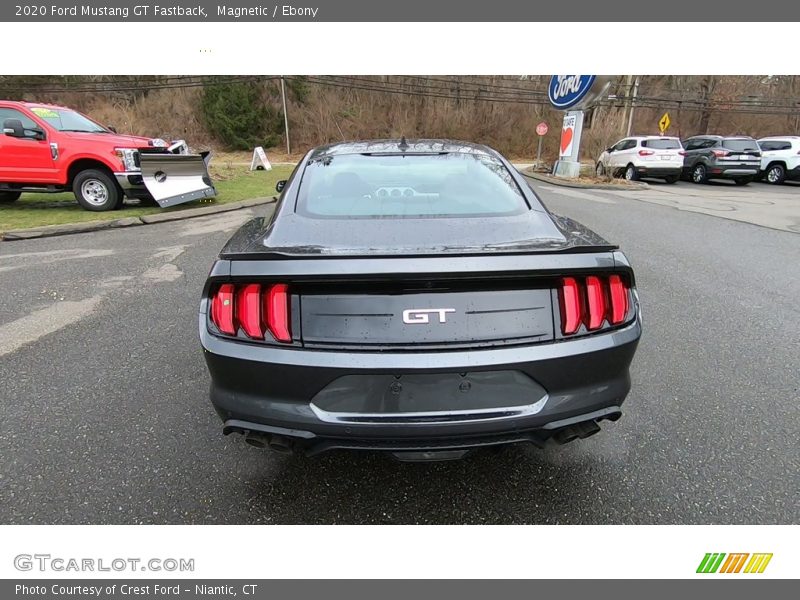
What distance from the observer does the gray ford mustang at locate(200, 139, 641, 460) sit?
1.61 meters

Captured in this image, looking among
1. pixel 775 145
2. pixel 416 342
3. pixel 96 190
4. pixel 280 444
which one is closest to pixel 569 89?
pixel 775 145

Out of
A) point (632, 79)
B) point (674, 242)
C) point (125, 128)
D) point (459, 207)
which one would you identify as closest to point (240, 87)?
point (125, 128)

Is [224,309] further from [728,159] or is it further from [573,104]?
[728,159]

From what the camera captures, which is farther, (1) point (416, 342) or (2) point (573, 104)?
(2) point (573, 104)

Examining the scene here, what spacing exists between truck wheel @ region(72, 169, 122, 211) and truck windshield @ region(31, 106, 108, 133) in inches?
38.0

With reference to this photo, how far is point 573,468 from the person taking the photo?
2213mm

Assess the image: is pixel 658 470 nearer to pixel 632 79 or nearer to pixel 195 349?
pixel 195 349

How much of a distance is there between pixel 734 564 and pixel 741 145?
1817cm

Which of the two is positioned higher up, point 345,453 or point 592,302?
point 592,302

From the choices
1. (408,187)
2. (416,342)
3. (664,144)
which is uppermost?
(664,144)

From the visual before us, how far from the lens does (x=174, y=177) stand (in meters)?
8.47

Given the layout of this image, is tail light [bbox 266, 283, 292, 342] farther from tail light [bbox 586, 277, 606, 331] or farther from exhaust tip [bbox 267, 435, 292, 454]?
tail light [bbox 586, 277, 606, 331]

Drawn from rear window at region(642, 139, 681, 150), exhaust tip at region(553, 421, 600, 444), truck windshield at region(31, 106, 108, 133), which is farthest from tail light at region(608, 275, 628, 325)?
rear window at region(642, 139, 681, 150)

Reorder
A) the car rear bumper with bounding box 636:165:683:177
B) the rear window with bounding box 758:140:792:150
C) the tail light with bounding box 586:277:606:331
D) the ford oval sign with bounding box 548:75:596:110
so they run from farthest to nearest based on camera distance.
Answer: the rear window with bounding box 758:140:792:150 → the car rear bumper with bounding box 636:165:683:177 → the ford oval sign with bounding box 548:75:596:110 → the tail light with bounding box 586:277:606:331
